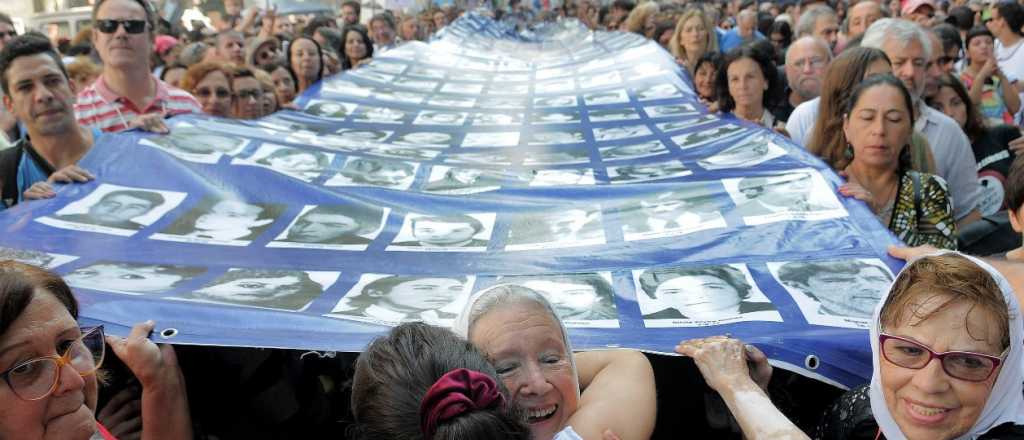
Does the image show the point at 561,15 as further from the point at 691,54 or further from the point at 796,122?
the point at 796,122

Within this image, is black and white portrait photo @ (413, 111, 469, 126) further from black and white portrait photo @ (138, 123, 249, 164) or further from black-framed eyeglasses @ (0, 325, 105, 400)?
black-framed eyeglasses @ (0, 325, 105, 400)

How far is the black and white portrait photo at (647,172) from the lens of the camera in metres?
3.80

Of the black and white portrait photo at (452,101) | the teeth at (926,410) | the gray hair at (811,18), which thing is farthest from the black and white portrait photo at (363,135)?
the gray hair at (811,18)

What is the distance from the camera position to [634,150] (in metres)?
4.52

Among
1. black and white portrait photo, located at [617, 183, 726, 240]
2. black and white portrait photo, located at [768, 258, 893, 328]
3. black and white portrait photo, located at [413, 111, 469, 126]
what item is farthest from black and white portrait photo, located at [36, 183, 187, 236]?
black and white portrait photo, located at [768, 258, 893, 328]

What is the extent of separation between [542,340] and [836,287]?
4.11 ft

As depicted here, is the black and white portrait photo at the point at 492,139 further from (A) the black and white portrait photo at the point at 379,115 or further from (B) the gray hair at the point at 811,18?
(B) the gray hair at the point at 811,18

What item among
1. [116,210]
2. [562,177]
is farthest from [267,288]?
[562,177]

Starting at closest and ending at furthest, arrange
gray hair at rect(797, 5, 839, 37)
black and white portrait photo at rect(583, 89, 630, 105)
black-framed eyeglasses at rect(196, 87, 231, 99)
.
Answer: black-framed eyeglasses at rect(196, 87, 231, 99) → black and white portrait photo at rect(583, 89, 630, 105) → gray hair at rect(797, 5, 839, 37)

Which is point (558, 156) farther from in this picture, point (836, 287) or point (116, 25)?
point (116, 25)

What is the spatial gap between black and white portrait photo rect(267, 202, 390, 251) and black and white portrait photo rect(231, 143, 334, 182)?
1.21ft

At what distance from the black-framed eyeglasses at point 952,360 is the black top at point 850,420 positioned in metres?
0.24

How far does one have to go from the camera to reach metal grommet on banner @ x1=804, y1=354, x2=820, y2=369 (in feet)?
7.14

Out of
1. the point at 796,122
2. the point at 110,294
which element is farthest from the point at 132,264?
the point at 796,122
